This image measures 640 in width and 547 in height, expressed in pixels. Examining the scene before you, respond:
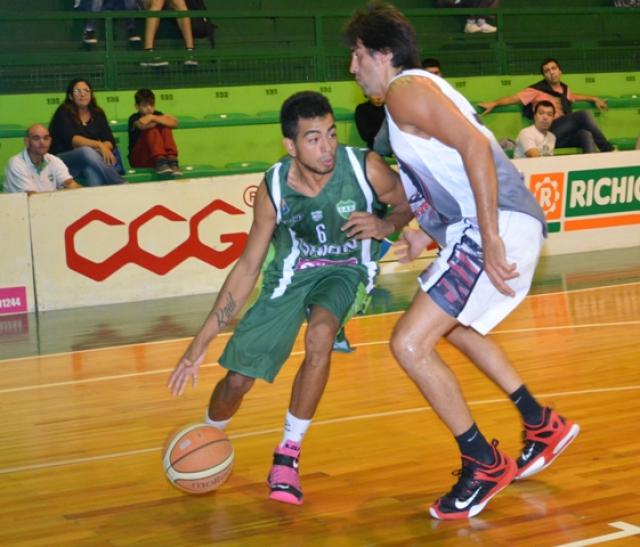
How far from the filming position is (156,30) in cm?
1372

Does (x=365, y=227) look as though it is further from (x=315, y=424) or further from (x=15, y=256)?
(x=15, y=256)

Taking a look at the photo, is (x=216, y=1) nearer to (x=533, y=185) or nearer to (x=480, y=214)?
(x=533, y=185)

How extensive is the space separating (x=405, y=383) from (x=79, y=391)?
2.07 meters

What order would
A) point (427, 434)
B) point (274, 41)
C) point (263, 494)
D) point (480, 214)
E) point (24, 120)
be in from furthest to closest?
point (274, 41), point (24, 120), point (427, 434), point (263, 494), point (480, 214)

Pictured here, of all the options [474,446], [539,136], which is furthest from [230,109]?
[474,446]

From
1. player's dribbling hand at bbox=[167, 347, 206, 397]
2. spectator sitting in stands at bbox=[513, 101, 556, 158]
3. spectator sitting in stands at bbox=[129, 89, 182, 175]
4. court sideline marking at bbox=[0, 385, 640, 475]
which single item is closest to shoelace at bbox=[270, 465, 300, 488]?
player's dribbling hand at bbox=[167, 347, 206, 397]

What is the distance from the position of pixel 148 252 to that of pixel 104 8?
4190 mm

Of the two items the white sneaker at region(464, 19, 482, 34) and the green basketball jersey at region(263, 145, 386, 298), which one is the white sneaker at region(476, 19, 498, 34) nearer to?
the white sneaker at region(464, 19, 482, 34)

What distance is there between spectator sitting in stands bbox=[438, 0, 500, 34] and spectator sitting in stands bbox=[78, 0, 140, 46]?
4.58m

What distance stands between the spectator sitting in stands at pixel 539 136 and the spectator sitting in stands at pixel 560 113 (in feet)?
2.57

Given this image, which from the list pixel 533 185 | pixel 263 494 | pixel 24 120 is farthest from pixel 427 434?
pixel 24 120

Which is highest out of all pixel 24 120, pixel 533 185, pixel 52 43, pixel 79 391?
pixel 52 43

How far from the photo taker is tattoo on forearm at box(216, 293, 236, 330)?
4.74 meters

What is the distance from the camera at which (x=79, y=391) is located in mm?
7188
